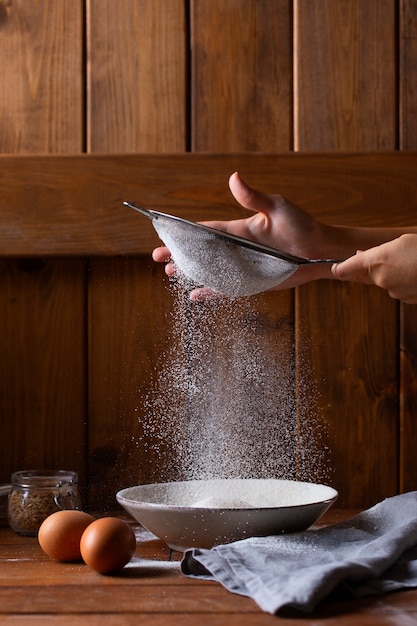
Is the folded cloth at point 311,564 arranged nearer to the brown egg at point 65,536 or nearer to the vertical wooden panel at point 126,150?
the brown egg at point 65,536

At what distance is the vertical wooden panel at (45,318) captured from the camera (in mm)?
1363

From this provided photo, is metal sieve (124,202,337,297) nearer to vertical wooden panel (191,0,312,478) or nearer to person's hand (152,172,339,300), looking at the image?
person's hand (152,172,339,300)

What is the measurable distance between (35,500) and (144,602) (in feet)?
1.16

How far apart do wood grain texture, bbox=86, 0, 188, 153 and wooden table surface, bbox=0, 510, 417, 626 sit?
67 cm

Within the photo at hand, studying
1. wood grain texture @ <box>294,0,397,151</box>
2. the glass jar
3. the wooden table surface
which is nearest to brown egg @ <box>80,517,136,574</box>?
the wooden table surface

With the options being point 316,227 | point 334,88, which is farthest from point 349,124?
point 316,227

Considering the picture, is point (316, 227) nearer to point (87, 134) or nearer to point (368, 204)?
point (368, 204)

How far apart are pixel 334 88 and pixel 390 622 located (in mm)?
851

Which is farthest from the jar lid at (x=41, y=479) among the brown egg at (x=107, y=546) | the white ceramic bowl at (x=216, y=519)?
the brown egg at (x=107, y=546)

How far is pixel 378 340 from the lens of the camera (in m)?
1.35

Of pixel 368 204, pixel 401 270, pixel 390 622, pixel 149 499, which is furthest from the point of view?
pixel 368 204

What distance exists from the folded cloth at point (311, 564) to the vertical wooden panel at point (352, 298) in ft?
Answer: 1.07

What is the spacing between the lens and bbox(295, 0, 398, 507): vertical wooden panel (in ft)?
4.43

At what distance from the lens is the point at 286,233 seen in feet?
3.79
